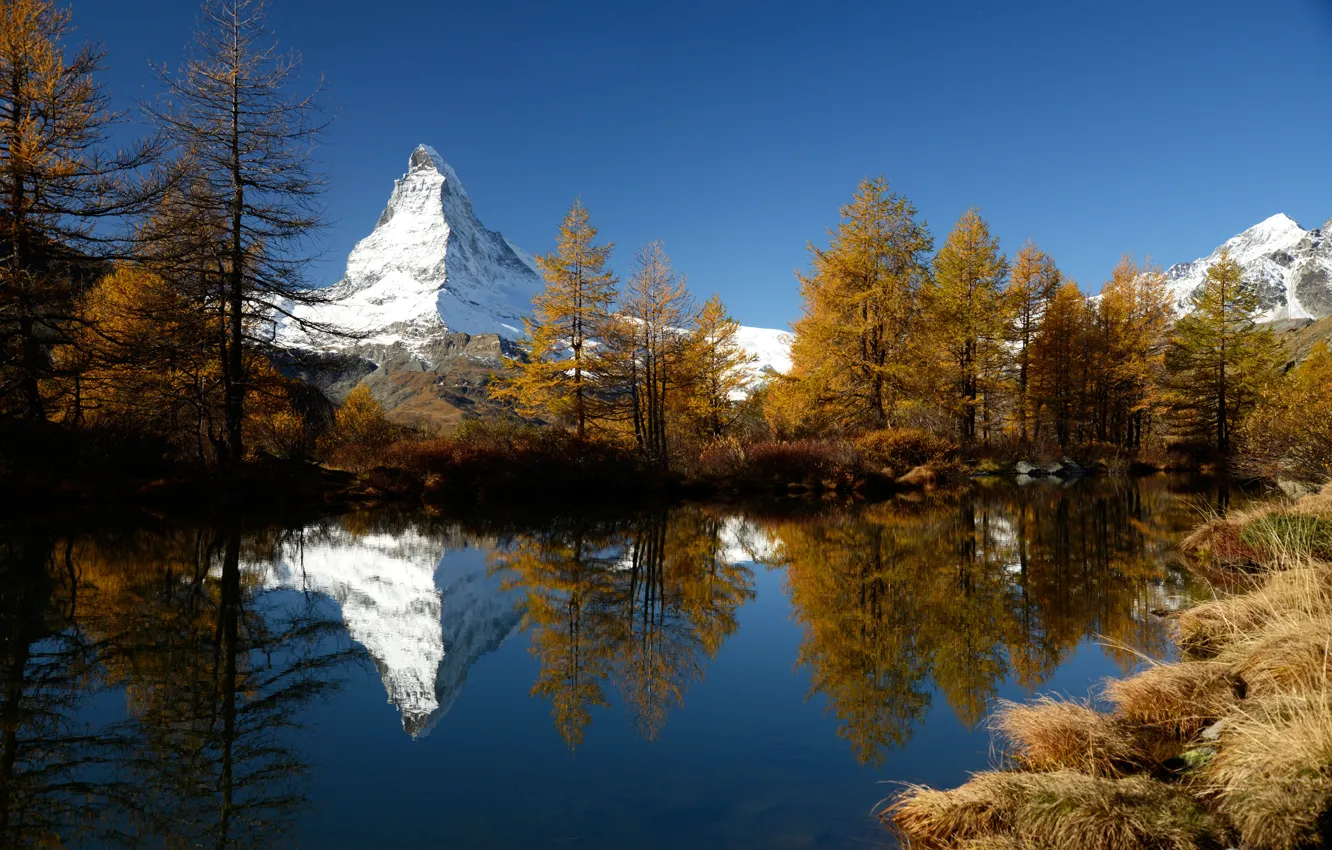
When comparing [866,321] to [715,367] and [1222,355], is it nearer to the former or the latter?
[715,367]

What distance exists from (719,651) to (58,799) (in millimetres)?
5198

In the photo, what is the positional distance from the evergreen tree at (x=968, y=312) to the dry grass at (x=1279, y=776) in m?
26.9

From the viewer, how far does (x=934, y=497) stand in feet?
71.6

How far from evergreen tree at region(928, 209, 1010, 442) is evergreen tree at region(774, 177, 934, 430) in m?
4.55

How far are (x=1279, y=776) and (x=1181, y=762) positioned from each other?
3.14 feet

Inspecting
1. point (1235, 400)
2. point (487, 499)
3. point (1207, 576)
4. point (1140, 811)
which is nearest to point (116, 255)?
point (487, 499)

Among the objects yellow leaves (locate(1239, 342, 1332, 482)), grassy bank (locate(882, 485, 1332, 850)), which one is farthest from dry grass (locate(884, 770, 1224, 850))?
yellow leaves (locate(1239, 342, 1332, 482))

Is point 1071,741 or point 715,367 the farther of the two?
point 715,367

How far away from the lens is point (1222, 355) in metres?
34.5

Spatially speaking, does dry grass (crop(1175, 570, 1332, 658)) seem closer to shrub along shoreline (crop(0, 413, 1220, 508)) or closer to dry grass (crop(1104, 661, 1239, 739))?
dry grass (crop(1104, 661, 1239, 739))

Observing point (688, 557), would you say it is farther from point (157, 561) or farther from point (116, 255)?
point (116, 255)

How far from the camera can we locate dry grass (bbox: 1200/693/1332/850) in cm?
315

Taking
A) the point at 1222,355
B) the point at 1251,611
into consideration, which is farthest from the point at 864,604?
the point at 1222,355

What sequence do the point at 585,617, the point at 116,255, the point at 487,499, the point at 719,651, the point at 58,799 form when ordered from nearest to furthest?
the point at 58,799 → the point at 719,651 → the point at 585,617 → the point at 116,255 → the point at 487,499
